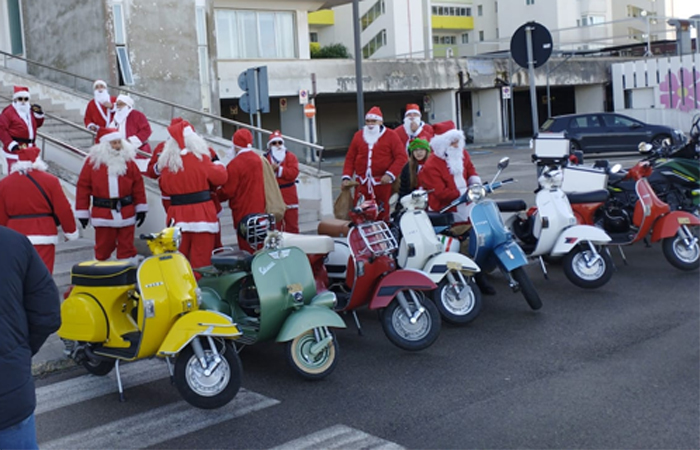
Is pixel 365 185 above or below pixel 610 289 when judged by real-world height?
above

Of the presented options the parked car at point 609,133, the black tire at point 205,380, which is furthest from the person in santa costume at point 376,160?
the parked car at point 609,133

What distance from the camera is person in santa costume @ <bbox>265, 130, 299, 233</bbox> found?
10.5m

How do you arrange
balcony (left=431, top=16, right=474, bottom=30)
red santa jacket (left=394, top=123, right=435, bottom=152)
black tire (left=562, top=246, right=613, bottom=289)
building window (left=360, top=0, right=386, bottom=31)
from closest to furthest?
black tire (left=562, top=246, right=613, bottom=289)
red santa jacket (left=394, top=123, right=435, bottom=152)
building window (left=360, top=0, right=386, bottom=31)
balcony (left=431, top=16, right=474, bottom=30)

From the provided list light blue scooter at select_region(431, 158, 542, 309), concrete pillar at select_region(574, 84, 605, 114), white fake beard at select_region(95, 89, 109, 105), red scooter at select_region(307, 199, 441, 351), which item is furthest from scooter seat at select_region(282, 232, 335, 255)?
concrete pillar at select_region(574, 84, 605, 114)

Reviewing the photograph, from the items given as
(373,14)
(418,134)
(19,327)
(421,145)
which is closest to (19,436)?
(19,327)

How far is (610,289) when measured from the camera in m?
8.95

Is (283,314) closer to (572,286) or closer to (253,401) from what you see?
→ (253,401)

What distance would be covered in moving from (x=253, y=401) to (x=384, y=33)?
49.0m

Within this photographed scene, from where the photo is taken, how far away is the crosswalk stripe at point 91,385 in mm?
6020

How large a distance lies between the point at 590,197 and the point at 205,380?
605cm

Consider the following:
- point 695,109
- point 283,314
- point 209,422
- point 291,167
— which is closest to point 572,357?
point 283,314

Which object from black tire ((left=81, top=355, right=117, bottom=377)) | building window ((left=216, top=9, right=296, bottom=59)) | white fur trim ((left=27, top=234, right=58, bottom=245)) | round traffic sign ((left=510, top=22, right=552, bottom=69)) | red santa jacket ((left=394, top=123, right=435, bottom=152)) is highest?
building window ((left=216, top=9, right=296, bottom=59))

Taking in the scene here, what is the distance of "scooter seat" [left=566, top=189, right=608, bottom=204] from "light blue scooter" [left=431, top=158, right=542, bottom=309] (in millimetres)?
2076

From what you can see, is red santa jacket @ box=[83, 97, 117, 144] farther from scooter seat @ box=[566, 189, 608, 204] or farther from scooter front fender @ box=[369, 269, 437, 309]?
scooter front fender @ box=[369, 269, 437, 309]
